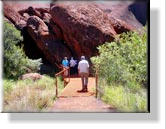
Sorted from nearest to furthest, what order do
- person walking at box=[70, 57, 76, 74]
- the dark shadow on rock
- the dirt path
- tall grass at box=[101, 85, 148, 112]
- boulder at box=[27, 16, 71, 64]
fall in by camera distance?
the dark shadow on rock → tall grass at box=[101, 85, 148, 112] → the dirt path → person walking at box=[70, 57, 76, 74] → boulder at box=[27, 16, 71, 64]

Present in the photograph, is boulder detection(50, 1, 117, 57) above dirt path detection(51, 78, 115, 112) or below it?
above

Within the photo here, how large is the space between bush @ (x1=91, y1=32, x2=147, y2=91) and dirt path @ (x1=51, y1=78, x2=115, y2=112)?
486 mm

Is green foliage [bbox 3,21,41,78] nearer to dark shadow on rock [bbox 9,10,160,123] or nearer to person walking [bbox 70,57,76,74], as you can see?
person walking [bbox 70,57,76,74]

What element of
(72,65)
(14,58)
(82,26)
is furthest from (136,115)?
(82,26)

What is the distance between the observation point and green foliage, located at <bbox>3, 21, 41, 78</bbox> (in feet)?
30.3

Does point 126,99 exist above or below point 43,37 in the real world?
below

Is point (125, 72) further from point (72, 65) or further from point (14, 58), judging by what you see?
point (14, 58)

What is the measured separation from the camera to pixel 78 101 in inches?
347

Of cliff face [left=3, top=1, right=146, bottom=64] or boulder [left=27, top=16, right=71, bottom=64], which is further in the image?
boulder [left=27, top=16, right=71, bottom=64]

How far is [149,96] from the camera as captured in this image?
8.18m

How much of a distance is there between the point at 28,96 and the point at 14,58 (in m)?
1.32

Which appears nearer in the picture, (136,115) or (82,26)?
(136,115)

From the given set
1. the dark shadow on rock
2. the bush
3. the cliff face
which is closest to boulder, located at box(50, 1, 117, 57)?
the cliff face

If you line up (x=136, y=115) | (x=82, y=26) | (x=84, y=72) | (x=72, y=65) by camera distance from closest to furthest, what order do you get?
(x=136, y=115) < (x=84, y=72) < (x=72, y=65) < (x=82, y=26)
